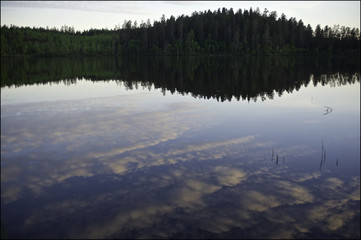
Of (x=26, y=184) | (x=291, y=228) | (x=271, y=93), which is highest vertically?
(x=271, y=93)

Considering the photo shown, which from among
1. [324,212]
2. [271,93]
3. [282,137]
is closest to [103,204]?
[324,212]

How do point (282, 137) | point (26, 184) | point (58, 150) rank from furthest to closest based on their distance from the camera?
point (282, 137)
point (58, 150)
point (26, 184)

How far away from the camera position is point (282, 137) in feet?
56.5

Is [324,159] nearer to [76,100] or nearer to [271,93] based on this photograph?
[271,93]

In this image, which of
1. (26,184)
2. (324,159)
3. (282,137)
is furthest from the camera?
(282,137)

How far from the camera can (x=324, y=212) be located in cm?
921

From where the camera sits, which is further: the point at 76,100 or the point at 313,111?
the point at 76,100

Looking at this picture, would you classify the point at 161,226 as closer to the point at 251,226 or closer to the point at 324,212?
the point at 251,226

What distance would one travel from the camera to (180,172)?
39.9ft

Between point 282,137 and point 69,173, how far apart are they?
11.4 metres

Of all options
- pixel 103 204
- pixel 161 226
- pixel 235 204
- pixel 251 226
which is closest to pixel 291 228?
pixel 251 226

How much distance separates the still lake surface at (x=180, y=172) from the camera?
28.1ft

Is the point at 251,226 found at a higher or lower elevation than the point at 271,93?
lower

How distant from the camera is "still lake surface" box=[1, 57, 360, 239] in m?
8.55
